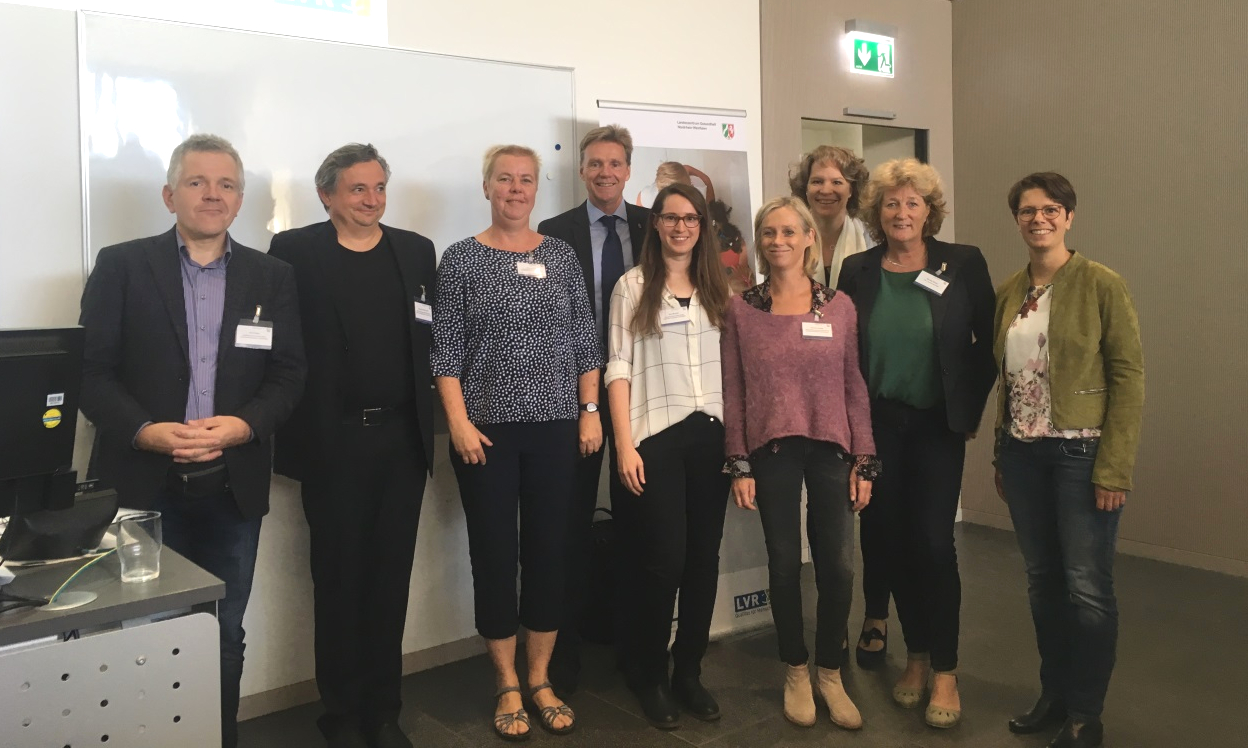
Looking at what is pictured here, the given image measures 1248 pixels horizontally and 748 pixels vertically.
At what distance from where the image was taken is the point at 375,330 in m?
2.53

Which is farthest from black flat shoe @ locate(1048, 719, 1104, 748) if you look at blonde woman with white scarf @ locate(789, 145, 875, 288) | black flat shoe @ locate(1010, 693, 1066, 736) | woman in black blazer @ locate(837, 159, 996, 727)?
blonde woman with white scarf @ locate(789, 145, 875, 288)

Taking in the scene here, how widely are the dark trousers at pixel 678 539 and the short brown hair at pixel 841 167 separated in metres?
1.31

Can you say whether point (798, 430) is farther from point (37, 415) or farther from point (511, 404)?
point (37, 415)

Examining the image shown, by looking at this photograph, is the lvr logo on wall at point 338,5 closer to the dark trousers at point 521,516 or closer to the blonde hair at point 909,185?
the dark trousers at point 521,516

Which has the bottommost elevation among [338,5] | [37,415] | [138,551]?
[138,551]

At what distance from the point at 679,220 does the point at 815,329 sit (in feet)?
1.72

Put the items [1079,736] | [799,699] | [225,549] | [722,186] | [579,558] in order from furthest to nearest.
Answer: [722,186], [579,558], [799,699], [1079,736], [225,549]

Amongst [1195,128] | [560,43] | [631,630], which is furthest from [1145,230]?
[631,630]

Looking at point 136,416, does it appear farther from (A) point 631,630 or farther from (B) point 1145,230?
(B) point 1145,230

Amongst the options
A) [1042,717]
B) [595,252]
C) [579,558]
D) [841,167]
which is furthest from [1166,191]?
[579,558]

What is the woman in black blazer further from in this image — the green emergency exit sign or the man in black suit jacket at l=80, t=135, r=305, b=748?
the green emergency exit sign

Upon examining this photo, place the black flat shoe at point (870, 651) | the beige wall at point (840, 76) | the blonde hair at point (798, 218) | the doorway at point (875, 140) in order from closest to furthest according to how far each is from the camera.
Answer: the blonde hair at point (798, 218) < the black flat shoe at point (870, 651) < the beige wall at point (840, 76) < the doorway at point (875, 140)

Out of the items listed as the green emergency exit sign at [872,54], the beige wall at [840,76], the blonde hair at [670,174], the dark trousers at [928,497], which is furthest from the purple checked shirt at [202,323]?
the green emergency exit sign at [872,54]

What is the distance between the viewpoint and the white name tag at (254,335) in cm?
233
